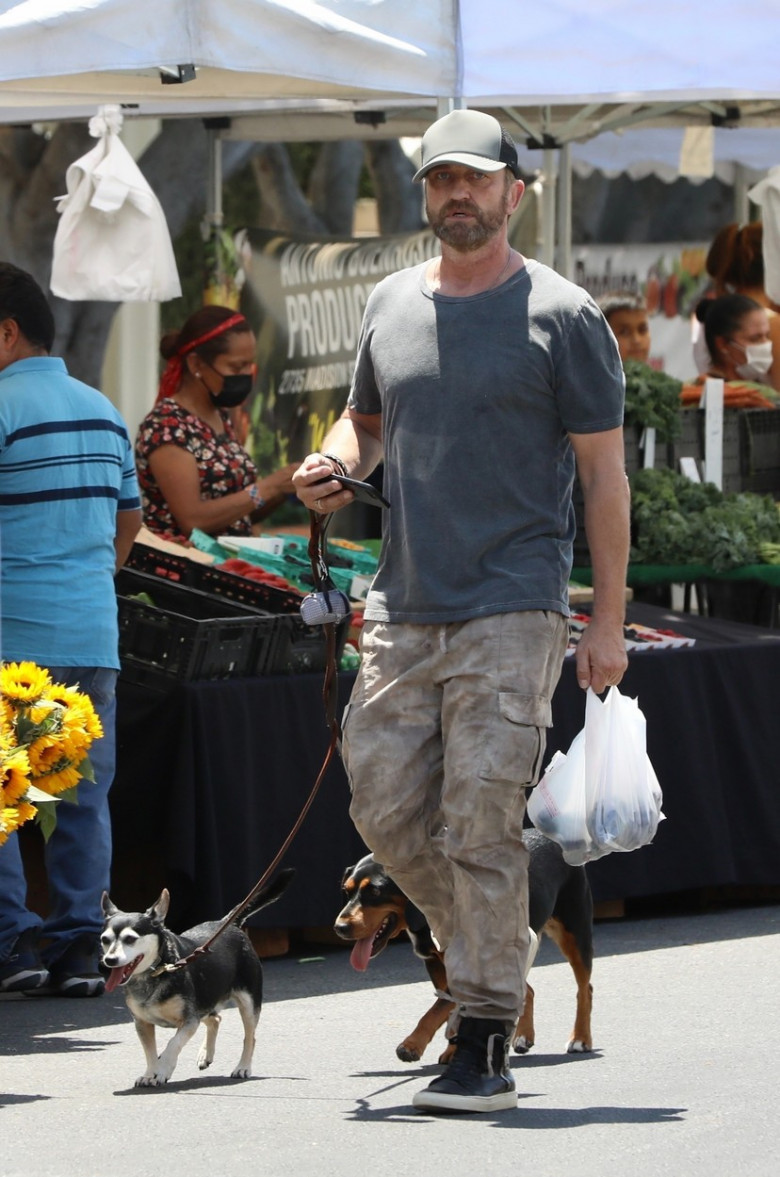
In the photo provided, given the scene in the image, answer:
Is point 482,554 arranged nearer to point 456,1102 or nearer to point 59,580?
point 456,1102

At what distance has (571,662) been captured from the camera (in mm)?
7141

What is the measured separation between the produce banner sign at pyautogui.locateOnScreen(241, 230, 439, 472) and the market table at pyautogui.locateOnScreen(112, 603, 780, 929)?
447 cm

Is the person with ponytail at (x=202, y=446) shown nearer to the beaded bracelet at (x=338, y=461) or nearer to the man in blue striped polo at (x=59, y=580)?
the man in blue striped polo at (x=59, y=580)

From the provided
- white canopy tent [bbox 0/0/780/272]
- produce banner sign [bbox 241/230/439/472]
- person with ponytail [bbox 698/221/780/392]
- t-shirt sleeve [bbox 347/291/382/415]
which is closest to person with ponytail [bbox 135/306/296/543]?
white canopy tent [bbox 0/0/780/272]

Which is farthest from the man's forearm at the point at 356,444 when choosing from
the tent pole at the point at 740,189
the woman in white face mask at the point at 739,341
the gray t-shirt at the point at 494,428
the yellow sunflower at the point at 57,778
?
the tent pole at the point at 740,189

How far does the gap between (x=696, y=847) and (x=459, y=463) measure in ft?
10.0

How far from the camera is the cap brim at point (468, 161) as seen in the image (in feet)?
14.9

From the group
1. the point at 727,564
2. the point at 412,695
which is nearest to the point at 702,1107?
the point at 412,695

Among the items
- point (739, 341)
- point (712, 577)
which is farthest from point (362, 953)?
point (739, 341)

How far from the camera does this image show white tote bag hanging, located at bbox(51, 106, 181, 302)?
7961 mm

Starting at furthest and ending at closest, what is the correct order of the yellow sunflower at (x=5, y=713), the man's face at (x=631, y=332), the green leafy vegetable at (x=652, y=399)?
the man's face at (x=631, y=332) < the green leafy vegetable at (x=652, y=399) < the yellow sunflower at (x=5, y=713)

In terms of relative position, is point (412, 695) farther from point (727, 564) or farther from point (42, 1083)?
point (727, 564)

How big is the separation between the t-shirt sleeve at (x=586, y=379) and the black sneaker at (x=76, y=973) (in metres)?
2.50

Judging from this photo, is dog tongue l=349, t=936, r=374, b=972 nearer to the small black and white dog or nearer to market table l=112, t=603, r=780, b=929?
the small black and white dog
